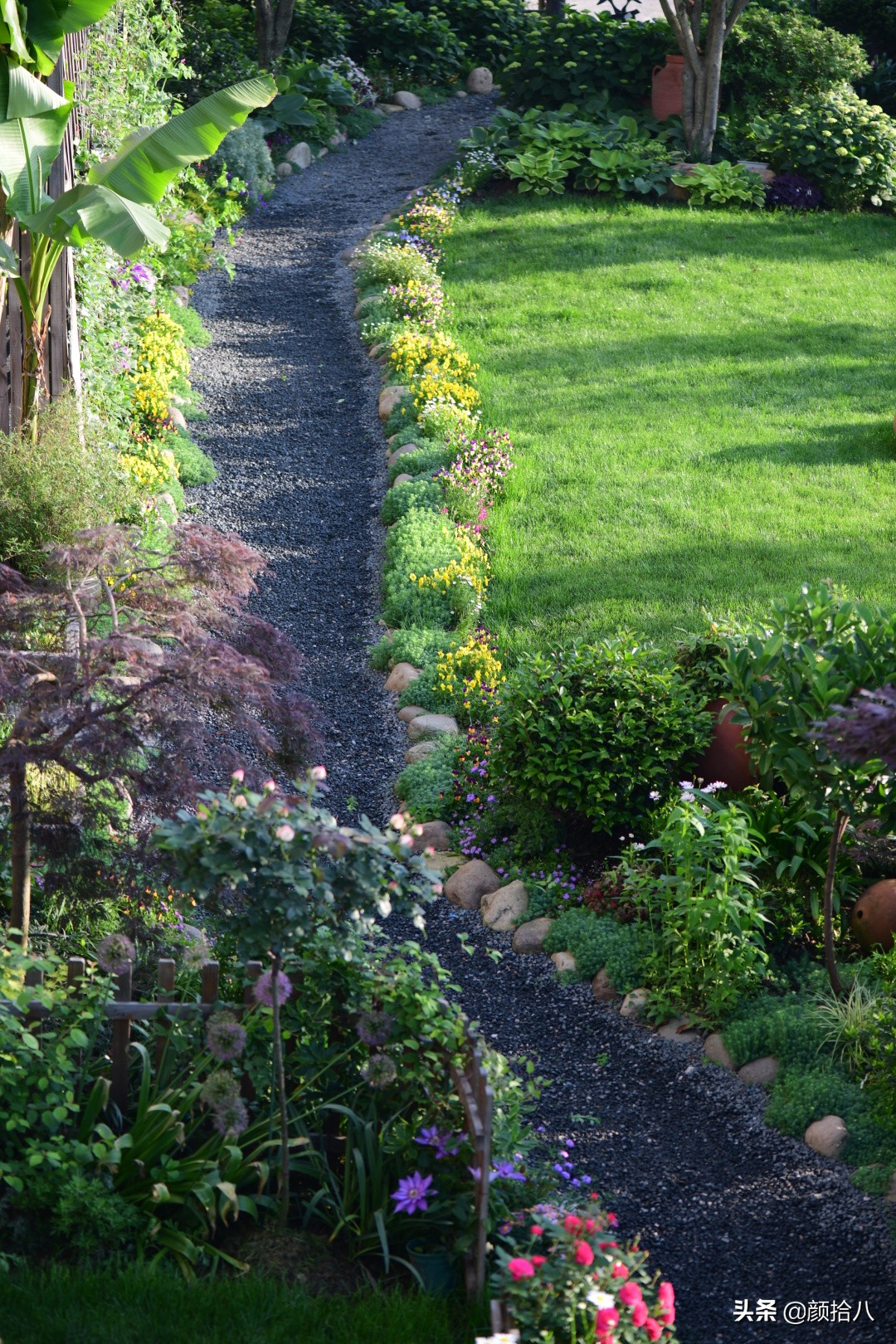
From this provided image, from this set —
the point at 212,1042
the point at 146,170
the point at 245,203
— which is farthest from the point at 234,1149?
the point at 245,203

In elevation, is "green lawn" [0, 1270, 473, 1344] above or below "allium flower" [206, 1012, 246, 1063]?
below

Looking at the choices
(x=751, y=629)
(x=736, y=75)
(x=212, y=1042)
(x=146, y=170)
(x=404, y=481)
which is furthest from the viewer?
(x=736, y=75)

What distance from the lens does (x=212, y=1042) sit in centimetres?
373

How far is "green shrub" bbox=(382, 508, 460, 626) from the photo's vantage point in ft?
26.0

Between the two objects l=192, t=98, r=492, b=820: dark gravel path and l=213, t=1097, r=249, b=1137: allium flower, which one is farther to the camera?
l=192, t=98, r=492, b=820: dark gravel path

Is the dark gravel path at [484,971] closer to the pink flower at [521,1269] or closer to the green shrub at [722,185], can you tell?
the pink flower at [521,1269]

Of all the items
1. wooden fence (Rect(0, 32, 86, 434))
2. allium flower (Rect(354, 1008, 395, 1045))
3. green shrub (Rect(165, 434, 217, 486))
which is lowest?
allium flower (Rect(354, 1008, 395, 1045))

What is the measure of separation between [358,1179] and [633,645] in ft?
10.9

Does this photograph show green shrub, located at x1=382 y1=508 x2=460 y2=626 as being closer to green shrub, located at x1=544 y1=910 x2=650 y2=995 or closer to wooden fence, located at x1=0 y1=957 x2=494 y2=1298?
green shrub, located at x1=544 y1=910 x2=650 y2=995

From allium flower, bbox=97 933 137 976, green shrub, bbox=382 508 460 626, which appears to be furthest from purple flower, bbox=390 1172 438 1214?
green shrub, bbox=382 508 460 626

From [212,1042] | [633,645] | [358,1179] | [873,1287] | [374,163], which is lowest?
[873,1287]

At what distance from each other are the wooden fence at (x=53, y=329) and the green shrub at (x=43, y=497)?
0.83 m

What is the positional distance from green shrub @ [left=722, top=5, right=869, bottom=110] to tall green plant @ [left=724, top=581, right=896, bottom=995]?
13396 mm

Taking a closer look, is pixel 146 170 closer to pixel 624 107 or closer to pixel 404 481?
pixel 404 481
